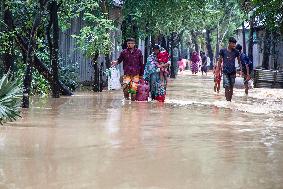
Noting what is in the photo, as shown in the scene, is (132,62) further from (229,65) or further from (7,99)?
(7,99)

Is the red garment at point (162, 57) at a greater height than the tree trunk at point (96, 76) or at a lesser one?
greater

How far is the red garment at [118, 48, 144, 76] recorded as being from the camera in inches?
604

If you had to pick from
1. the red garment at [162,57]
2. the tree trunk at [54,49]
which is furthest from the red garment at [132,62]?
the tree trunk at [54,49]

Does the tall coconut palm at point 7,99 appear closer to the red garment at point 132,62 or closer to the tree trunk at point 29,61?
the tree trunk at point 29,61

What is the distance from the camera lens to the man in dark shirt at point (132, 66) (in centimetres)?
1535

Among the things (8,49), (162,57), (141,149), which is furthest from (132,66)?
(141,149)

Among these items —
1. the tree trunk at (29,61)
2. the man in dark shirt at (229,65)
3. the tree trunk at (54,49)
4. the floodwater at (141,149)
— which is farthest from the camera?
the man in dark shirt at (229,65)

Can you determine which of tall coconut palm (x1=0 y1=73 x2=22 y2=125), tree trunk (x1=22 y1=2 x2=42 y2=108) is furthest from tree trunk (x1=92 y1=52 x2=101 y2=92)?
tall coconut palm (x1=0 y1=73 x2=22 y2=125)

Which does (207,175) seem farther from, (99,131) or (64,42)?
(64,42)

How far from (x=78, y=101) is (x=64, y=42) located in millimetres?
5768

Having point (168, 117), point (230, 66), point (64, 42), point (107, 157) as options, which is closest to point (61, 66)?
point (64, 42)

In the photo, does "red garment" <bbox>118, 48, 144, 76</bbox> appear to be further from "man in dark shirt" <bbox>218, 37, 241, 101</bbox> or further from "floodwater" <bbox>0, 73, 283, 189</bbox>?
"floodwater" <bbox>0, 73, 283, 189</bbox>

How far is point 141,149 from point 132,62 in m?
8.03

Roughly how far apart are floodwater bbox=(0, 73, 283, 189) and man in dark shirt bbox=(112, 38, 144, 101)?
271 centimetres
